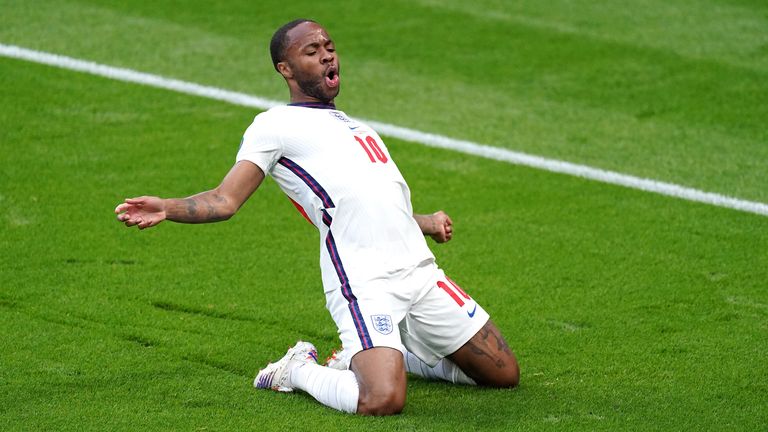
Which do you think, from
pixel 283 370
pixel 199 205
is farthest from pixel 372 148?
pixel 283 370

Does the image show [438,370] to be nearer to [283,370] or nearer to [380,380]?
[380,380]

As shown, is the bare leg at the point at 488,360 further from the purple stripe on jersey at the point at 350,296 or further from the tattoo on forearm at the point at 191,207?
the tattoo on forearm at the point at 191,207

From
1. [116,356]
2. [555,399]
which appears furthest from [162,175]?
[555,399]

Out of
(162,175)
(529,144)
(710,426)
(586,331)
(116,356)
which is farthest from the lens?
(529,144)

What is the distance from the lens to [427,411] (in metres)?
5.60

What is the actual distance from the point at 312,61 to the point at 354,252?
0.89 meters

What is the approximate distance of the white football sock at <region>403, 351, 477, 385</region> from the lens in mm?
6020

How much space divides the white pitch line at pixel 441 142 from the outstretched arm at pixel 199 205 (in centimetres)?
394

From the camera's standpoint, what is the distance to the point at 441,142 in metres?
9.50

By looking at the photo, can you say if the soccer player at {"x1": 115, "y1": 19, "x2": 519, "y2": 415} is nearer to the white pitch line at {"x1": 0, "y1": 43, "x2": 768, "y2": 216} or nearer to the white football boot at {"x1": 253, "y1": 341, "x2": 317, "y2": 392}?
the white football boot at {"x1": 253, "y1": 341, "x2": 317, "y2": 392}

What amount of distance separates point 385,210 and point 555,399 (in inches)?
45.1

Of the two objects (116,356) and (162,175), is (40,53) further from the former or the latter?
(116,356)

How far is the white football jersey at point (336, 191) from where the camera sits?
565 cm

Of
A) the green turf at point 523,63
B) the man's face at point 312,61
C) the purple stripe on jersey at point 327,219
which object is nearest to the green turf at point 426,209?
the green turf at point 523,63
